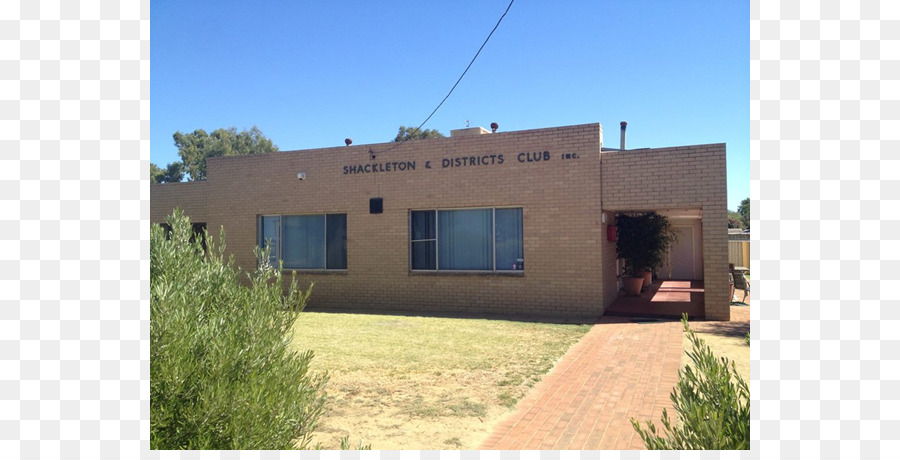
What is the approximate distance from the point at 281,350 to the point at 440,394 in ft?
10.5

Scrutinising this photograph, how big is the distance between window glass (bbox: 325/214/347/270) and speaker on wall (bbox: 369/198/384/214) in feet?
2.92

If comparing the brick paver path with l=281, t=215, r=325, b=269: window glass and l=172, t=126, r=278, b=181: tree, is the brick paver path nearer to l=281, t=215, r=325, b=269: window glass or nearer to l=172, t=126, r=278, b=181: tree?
l=281, t=215, r=325, b=269: window glass

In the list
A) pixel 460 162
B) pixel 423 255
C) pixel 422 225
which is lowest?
pixel 423 255

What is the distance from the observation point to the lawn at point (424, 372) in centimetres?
541

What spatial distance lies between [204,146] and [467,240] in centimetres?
4107

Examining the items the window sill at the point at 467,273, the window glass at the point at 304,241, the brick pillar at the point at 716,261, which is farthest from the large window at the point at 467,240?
the brick pillar at the point at 716,261

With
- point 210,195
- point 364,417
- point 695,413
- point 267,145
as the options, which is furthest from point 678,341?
point 267,145

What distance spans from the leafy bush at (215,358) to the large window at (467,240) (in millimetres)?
9707

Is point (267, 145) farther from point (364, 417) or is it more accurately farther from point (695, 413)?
point (695, 413)

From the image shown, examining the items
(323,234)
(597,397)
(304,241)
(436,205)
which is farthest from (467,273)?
(597,397)

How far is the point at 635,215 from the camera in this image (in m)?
17.4

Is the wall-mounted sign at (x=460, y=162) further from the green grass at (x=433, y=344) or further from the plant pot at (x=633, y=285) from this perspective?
the plant pot at (x=633, y=285)

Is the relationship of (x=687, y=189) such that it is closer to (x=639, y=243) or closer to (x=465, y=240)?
(x=639, y=243)

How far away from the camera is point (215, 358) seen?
3.28m
